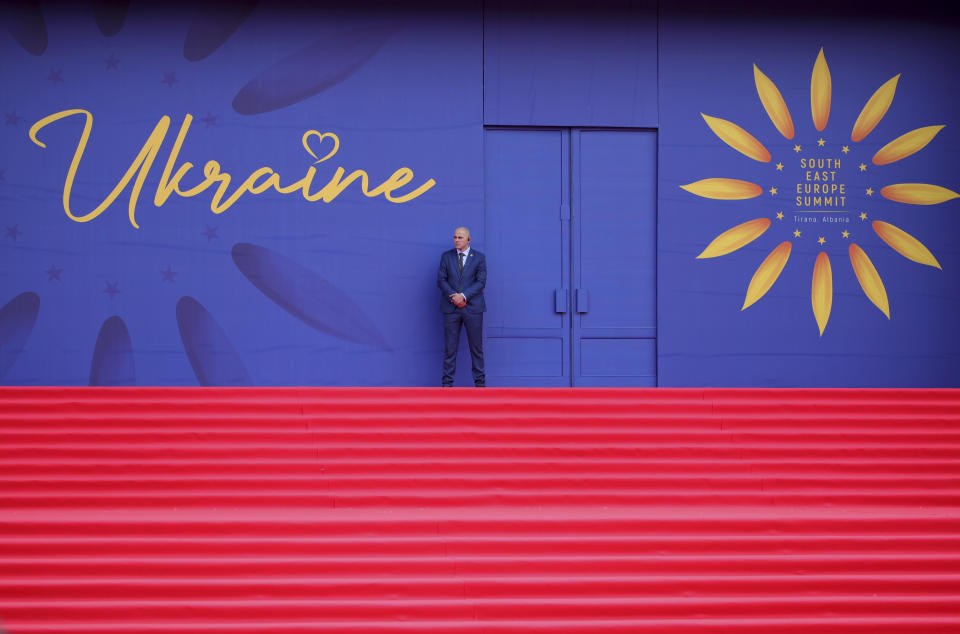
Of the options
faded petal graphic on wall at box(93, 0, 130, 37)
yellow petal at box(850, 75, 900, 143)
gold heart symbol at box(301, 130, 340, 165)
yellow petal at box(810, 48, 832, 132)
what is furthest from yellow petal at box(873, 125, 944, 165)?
faded petal graphic on wall at box(93, 0, 130, 37)

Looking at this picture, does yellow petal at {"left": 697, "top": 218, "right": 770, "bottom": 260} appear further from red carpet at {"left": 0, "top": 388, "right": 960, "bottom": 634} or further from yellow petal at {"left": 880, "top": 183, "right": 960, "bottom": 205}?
red carpet at {"left": 0, "top": 388, "right": 960, "bottom": 634}

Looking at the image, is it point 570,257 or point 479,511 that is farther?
point 570,257

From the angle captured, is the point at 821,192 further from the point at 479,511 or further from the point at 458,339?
the point at 479,511

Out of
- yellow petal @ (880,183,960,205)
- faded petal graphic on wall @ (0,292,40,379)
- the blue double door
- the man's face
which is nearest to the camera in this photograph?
the man's face

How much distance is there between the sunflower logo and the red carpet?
5.75 feet

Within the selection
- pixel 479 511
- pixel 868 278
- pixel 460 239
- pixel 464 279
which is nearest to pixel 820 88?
pixel 868 278

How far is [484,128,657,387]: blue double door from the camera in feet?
26.2

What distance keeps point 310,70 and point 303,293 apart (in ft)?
6.94

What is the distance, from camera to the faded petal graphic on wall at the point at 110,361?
299 inches

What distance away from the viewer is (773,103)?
805 centimetres

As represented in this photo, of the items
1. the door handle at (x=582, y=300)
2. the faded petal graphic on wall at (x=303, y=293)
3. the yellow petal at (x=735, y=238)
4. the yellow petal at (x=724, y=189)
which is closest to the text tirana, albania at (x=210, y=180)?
the faded petal graphic on wall at (x=303, y=293)

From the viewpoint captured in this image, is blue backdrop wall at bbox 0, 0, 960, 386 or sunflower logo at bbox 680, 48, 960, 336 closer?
blue backdrop wall at bbox 0, 0, 960, 386

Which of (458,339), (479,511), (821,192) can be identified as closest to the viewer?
(479,511)

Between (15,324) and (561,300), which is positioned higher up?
(561,300)
